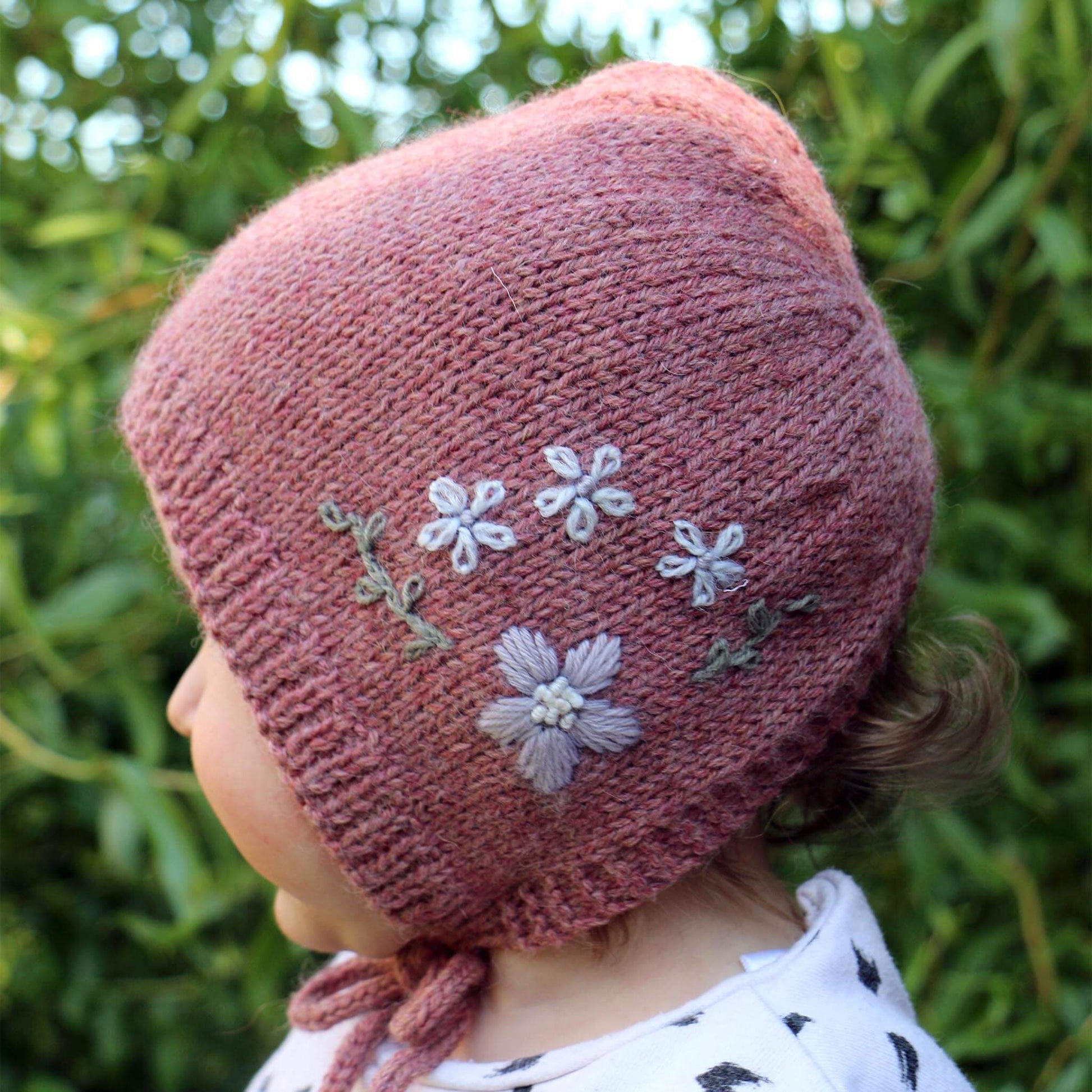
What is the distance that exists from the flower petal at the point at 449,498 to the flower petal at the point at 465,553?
15 mm

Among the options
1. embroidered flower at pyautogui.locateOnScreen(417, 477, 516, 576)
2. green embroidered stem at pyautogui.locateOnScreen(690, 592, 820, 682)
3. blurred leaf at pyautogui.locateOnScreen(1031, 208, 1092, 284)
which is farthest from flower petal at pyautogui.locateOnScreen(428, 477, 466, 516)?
blurred leaf at pyautogui.locateOnScreen(1031, 208, 1092, 284)

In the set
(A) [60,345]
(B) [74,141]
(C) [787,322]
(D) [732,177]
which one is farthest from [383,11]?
(C) [787,322]

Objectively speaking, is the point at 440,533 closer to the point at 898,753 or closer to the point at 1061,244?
the point at 898,753

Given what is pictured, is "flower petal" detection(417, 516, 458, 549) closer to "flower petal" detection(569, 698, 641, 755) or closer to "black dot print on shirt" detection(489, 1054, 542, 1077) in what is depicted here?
"flower petal" detection(569, 698, 641, 755)

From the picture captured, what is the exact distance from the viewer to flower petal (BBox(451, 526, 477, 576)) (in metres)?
0.91

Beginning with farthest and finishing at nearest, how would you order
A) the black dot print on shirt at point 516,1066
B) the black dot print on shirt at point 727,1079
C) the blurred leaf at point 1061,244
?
the blurred leaf at point 1061,244
the black dot print on shirt at point 516,1066
the black dot print on shirt at point 727,1079

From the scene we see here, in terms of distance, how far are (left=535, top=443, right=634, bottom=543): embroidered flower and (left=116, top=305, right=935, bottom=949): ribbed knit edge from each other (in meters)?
0.22

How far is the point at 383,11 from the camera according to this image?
1.84 meters

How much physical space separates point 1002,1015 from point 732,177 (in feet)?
4.22

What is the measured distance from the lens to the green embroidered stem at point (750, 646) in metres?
0.93

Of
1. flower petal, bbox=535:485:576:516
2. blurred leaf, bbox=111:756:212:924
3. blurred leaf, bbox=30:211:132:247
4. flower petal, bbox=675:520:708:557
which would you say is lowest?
blurred leaf, bbox=111:756:212:924

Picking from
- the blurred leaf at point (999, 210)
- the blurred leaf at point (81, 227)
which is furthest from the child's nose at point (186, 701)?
the blurred leaf at point (999, 210)

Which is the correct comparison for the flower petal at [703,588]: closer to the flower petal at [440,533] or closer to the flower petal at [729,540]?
the flower petal at [729,540]

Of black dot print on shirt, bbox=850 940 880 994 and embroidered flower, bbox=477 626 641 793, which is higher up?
embroidered flower, bbox=477 626 641 793
